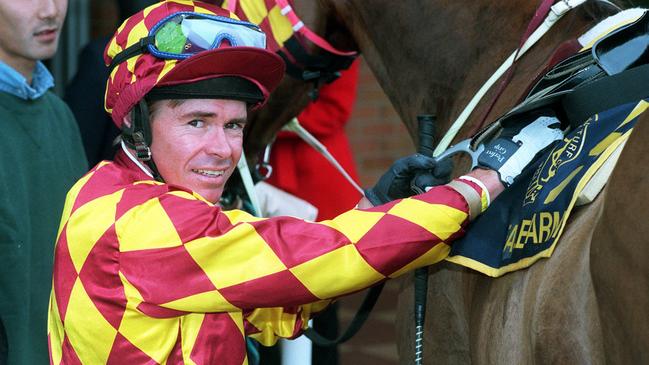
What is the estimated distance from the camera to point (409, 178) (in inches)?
83.3

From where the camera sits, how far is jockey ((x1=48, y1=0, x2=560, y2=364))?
6.22 feet

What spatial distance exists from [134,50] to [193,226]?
1.34ft

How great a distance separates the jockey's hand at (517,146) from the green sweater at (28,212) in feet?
4.63

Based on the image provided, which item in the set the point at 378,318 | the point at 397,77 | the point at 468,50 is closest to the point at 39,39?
the point at 397,77

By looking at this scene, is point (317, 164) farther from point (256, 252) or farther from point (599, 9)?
point (256, 252)

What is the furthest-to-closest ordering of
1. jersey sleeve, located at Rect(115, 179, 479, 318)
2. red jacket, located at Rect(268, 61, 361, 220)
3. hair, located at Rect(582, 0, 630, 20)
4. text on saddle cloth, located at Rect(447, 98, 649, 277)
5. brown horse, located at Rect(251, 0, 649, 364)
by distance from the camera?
red jacket, located at Rect(268, 61, 361, 220) → hair, located at Rect(582, 0, 630, 20) → jersey sleeve, located at Rect(115, 179, 479, 318) → text on saddle cloth, located at Rect(447, 98, 649, 277) → brown horse, located at Rect(251, 0, 649, 364)

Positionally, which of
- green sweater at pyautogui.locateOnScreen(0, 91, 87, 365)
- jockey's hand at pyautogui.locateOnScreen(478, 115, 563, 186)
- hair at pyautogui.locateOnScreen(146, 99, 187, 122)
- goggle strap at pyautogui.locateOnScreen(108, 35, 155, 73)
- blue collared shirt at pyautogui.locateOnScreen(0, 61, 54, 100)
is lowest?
green sweater at pyautogui.locateOnScreen(0, 91, 87, 365)

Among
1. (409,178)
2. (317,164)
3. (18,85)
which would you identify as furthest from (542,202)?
(317,164)

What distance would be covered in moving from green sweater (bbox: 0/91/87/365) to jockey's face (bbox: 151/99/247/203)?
86 centimetres

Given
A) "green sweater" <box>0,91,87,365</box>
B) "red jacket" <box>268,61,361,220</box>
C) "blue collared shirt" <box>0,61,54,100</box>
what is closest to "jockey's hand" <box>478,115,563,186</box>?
"green sweater" <box>0,91,87,365</box>

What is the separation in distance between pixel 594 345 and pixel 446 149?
0.77 m

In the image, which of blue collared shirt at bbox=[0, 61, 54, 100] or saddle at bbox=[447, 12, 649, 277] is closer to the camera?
saddle at bbox=[447, 12, 649, 277]

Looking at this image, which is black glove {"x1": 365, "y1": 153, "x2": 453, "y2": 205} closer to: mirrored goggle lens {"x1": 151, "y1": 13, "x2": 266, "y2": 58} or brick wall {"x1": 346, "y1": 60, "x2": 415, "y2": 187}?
mirrored goggle lens {"x1": 151, "y1": 13, "x2": 266, "y2": 58}

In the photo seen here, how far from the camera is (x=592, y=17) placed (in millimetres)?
2205
